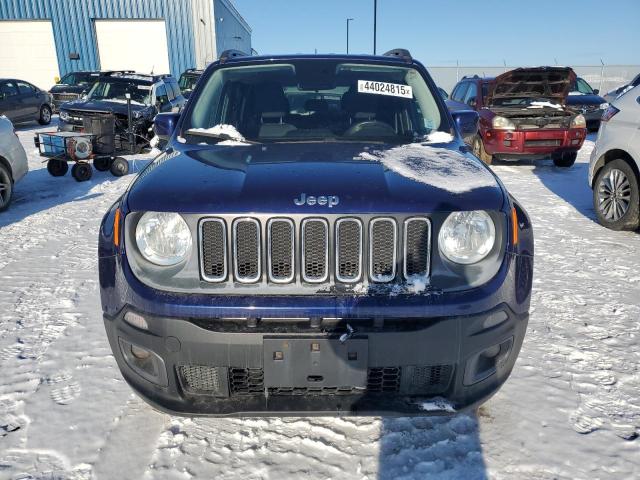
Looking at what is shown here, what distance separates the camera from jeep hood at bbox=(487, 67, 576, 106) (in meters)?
9.16

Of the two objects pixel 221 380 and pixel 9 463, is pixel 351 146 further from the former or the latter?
pixel 9 463

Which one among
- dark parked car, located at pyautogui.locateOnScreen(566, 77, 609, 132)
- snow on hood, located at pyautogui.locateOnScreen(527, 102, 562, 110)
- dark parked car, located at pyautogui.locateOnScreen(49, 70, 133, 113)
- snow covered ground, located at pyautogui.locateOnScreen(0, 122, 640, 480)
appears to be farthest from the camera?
dark parked car, located at pyautogui.locateOnScreen(49, 70, 133, 113)

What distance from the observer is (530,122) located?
9062 millimetres

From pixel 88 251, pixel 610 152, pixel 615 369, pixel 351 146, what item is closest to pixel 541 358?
pixel 615 369

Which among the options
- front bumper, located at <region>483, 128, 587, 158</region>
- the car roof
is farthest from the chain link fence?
the car roof

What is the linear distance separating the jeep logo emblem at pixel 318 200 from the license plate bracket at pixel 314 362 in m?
0.52

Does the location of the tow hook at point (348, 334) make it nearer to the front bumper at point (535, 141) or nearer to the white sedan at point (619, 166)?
the white sedan at point (619, 166)

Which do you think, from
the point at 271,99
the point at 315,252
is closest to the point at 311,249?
the point at 315,252

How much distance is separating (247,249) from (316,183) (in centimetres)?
39

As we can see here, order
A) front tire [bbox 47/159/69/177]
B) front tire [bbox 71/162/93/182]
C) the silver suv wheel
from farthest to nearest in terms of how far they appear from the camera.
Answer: front tire [bbox 47/159/69/177]
front tire [bbox 71/162/93/182]
the silver suv wheel

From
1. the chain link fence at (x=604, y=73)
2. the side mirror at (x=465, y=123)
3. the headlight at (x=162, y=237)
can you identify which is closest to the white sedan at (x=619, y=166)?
the side mirror at (x=465, y=123)

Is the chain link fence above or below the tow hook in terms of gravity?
below

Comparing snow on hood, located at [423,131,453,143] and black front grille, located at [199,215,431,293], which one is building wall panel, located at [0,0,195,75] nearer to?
snow on hood, located at [423,131,453,143]

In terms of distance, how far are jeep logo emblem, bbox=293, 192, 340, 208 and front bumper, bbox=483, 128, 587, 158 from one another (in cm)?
797
